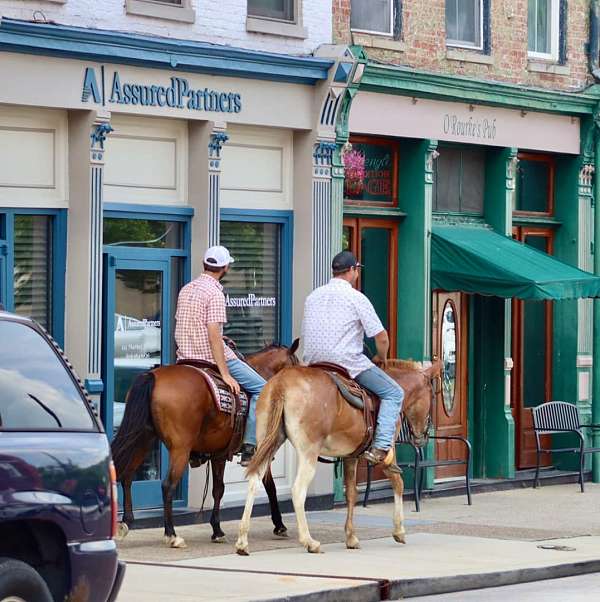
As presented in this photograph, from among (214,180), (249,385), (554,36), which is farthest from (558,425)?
(249,385)

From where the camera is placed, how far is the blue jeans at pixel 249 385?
1438 cm

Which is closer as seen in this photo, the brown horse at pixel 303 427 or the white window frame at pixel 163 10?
the brown horse at pixel 303 427

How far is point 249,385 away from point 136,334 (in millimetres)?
2242

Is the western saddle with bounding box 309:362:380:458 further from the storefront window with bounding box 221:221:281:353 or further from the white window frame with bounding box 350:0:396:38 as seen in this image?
the white window frame with bounding box 350:0:396:38

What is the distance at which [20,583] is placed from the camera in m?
8.07

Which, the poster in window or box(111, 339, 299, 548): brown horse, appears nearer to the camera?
box(111, 339, 299, 548): brown horse

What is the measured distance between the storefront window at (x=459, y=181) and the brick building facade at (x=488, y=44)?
0.94m

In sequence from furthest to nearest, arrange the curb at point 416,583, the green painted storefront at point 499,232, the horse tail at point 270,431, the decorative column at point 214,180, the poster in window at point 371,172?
1. the green painted storefront at point 499,232
2. the poster in window at point 371,172
3. the decorative column at point 214,180
4. the horse tail at point 270,431
5. the curb at point 416,583

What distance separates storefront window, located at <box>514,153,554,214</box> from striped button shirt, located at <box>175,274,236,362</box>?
7819 millimetres

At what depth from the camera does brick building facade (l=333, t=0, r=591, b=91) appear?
18594 millimetres

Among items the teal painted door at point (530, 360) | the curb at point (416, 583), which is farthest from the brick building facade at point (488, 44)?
the curb at point (416, 583)

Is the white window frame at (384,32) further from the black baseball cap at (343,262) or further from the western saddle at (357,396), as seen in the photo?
the western saddle at (357,396)

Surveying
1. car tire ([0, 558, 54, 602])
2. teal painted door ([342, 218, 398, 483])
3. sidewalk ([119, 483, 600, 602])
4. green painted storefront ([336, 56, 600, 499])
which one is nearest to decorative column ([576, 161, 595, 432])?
green painted storefront ([336, 56, 600, 499])

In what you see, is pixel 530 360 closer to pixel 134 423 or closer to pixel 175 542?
pixel 175 542
